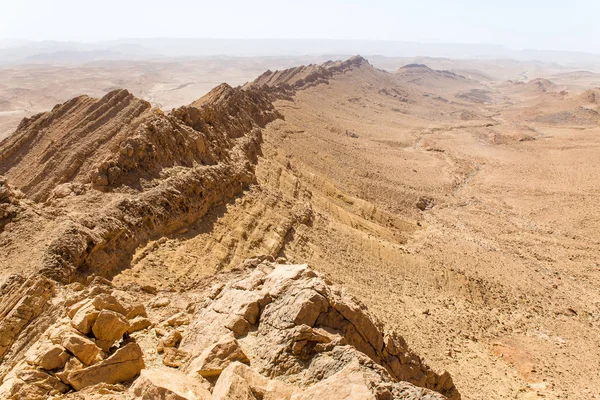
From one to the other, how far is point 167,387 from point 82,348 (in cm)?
165

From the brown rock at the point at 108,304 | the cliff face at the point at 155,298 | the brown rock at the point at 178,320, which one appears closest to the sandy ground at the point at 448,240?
the cliff face at the point at 155,298

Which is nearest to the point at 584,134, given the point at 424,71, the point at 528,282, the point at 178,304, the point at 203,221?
the point at 528,282

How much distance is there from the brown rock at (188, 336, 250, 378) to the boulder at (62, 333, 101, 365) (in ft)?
4.21

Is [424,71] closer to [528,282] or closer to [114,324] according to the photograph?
[528,282]

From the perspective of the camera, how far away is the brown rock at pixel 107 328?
6.54 meters

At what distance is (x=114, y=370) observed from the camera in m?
6.03

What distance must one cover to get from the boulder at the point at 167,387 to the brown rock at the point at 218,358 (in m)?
0.31

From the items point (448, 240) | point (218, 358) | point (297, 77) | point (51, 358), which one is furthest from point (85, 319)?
point (297, 77)

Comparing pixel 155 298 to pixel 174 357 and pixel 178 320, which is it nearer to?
pixel 178 320

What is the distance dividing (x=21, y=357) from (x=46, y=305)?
1.41 metres

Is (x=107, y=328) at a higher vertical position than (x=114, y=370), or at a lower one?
higher

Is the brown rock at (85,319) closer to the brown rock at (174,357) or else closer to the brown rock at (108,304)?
the brown rock at (108,304)

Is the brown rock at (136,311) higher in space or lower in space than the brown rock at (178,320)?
higher

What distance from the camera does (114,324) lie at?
6703 millimetres
